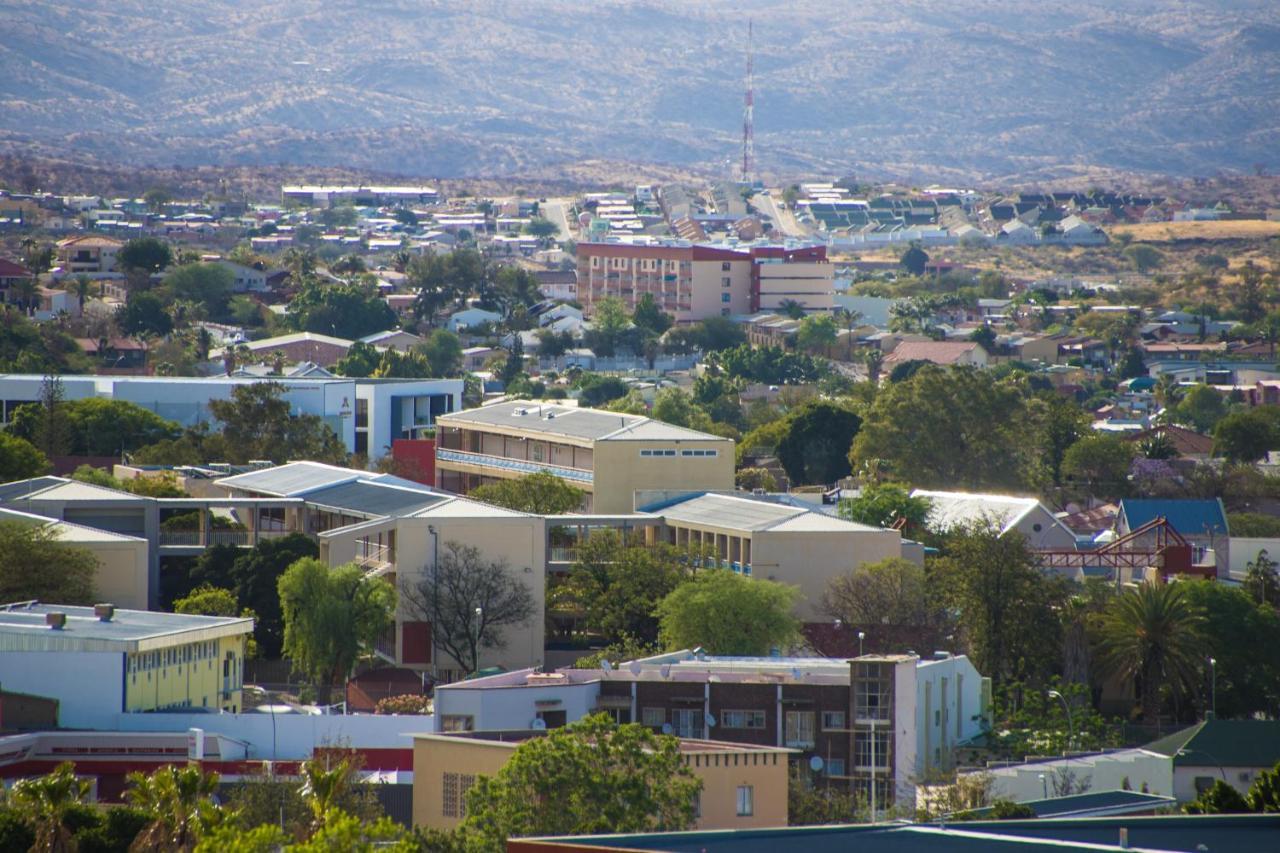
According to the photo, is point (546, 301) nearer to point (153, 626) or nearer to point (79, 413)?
point (79, 413)

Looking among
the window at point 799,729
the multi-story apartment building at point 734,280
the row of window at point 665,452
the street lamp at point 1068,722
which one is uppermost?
the multi-story apartment building at point 734,280

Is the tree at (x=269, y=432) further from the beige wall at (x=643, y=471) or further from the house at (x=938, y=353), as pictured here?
the house at (x=938, y=353)

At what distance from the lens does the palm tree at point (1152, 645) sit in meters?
49.3

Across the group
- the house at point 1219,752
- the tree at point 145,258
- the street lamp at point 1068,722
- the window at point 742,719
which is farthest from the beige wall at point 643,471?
the tree at point 145,258

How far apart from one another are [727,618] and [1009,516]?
19.6m

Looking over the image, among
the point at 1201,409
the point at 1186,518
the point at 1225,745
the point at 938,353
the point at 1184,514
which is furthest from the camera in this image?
the point at 938,353

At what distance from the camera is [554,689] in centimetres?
3919

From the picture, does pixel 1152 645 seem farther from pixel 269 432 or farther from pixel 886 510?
pixel 269 432

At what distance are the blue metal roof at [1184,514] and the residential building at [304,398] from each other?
25699mm

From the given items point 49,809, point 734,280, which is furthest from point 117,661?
point 734,280

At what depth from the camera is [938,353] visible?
125m

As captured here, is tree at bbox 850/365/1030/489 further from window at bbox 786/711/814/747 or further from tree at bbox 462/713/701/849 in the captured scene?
tree at bbox 462/713/701/849

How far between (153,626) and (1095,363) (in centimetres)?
9284

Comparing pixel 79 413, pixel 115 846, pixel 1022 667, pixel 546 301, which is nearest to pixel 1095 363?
pixel 546 301
